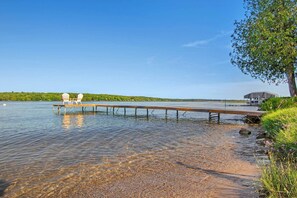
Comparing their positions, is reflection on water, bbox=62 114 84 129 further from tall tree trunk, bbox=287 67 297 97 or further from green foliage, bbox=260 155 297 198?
tall tree trunk, bbox=287 67 297 97

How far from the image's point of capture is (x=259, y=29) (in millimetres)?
21531

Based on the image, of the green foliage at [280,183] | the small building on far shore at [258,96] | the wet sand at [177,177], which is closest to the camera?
the green foliage at [280,183]

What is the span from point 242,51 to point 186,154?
65.8ft

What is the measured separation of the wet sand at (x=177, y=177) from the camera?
592cm

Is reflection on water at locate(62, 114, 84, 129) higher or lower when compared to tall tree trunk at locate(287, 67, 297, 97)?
lower

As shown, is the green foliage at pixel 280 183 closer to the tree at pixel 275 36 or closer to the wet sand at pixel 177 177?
the wet sand at pixel 177 177

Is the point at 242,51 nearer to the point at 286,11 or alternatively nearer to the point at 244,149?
the point at 286,11

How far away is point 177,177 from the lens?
712 cm

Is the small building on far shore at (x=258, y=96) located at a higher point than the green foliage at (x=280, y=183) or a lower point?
higher

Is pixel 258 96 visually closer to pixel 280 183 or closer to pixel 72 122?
pixel 72 122

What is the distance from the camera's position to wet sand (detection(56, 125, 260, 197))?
19.4 feet

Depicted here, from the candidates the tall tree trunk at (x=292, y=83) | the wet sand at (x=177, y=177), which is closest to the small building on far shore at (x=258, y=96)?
the tall tree trunk at (x=292, y=83)

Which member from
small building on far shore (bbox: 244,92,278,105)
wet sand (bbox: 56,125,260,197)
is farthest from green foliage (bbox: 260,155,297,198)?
small building on far shore (bbox: 244,92,278,105)

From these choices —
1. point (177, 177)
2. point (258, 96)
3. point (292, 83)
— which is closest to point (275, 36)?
point (292, 83)
